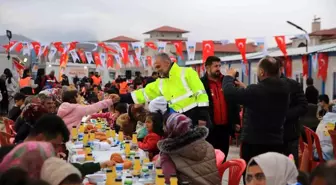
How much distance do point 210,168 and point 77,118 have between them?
3147mm

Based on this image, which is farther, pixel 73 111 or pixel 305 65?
pixel 305 65

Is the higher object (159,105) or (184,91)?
(184,91)

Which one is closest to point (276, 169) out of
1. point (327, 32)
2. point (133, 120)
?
point (133, 120)

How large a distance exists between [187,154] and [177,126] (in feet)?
0.78

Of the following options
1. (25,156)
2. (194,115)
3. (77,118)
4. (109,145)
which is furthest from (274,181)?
(77,118)

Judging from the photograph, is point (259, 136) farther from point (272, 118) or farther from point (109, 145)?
point (109, 145)

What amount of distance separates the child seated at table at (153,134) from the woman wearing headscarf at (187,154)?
57.4 inches

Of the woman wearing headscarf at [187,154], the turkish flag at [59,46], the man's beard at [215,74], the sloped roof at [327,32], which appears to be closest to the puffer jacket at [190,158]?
the woman wearing headscarf at [187,154]

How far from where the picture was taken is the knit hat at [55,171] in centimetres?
238

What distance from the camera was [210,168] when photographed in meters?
3.82

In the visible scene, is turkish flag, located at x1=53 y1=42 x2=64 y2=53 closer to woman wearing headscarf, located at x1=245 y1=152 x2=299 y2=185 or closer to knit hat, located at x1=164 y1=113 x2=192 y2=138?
knit hat, located at x1=164 y1=113 x2=192 y2=138

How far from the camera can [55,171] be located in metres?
2.41

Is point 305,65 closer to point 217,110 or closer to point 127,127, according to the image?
point 127,127

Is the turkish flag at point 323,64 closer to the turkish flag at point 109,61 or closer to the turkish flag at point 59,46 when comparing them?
the turkish flag at point 59,46
